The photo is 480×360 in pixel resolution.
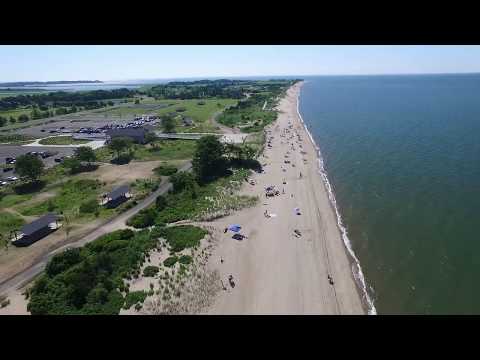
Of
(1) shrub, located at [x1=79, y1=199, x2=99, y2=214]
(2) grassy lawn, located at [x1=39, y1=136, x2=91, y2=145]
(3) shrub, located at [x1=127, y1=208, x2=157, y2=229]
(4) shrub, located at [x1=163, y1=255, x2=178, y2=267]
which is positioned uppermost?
(2) grassy lawn, located at [x1=39, y1=136, x2=91, y2=145]

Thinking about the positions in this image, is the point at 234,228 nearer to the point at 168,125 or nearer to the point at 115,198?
the point at 115,198

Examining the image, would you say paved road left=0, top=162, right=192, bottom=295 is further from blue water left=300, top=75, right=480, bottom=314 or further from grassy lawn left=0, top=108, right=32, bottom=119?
grassy lawn left=0, top=108, right=32, bottom=119

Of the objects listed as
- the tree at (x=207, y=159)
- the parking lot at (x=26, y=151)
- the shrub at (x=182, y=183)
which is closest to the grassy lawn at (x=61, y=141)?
the parking lot at (x=26, y=151)

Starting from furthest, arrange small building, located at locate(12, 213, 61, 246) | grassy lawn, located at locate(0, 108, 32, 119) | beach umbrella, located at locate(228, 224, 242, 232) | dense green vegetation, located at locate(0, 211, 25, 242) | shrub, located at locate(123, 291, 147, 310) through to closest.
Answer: grassy lawn, located at locate(0, 108, 32, 119), beach umbrella, located at locate(228, 224, 242, 232), dense green vegetation, located at locate(0, 211, 25, 242), small building, located at locate(12, 213, 61, 246), shrub, located at locate(123, 291, 147, 310)

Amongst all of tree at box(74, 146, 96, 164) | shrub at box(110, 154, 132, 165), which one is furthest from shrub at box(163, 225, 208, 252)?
tree at box(74, 146, 96, 164)
